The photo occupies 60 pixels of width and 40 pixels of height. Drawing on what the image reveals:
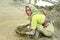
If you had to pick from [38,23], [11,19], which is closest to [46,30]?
[38,23]

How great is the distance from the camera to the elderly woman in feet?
10.3

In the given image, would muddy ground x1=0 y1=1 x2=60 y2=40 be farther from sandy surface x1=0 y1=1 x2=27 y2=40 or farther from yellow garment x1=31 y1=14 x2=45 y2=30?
yellow garment x1=31 y1=14 x2=45 y2=30

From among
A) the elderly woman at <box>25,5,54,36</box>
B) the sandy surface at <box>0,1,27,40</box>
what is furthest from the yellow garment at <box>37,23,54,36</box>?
the sandy surface at <box>0,1,27,40</box>

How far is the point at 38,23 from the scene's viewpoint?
129 inches

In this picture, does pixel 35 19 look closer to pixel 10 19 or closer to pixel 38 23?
pixel 38 23

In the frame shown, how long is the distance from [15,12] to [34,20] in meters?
1.63

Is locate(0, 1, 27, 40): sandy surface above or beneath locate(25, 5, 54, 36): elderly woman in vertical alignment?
beneath

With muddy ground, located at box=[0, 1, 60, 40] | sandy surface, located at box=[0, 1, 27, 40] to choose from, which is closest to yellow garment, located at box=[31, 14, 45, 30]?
muddy ground, located at box=[0, 1, 60, 40]

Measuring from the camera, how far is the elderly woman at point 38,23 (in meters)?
3.15

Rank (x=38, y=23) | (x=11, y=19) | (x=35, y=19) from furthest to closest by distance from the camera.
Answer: (x=11, y=19), (x=38, y=23), (x=35, y=19)

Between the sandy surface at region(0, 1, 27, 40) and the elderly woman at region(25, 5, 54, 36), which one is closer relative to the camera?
the elderly woman at region(25, 5, 54, 36)

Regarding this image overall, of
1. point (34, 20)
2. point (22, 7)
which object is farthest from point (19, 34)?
point (22, 7)

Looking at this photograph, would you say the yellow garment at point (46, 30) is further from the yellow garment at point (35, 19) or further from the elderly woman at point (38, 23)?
the yellow garment at point (35, 19)

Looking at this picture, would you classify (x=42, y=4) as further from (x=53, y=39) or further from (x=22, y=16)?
(x=53, y=39)
